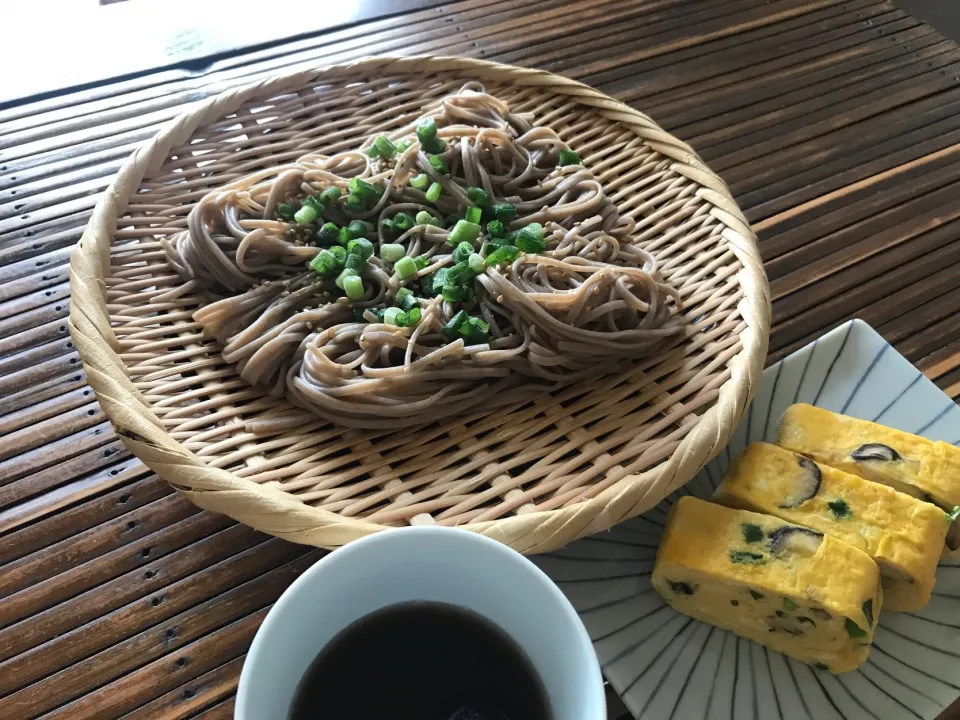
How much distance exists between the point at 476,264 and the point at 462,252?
0.04m

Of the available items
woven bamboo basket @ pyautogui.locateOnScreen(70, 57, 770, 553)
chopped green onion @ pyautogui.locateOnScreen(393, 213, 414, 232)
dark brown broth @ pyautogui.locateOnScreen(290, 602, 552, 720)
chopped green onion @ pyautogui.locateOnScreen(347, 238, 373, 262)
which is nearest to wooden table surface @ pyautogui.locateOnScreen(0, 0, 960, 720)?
woven bamboo basket @ pyautogui.locateOnScreen(70, 57, 770, 553)

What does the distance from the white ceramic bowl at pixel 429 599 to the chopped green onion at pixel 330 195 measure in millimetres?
909

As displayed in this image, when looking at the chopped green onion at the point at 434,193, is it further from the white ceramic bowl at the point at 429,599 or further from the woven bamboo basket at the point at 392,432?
the white ceramic bowl at the point at 429,599

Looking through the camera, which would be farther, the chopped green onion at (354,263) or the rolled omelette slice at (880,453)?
the chopped green onion at (354,263)

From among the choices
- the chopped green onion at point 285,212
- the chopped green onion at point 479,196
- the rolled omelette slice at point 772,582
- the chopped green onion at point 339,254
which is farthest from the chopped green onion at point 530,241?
the rolled omelette slice at point 772,582

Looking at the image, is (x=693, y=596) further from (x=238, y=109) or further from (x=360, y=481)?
(x=238, y=109)

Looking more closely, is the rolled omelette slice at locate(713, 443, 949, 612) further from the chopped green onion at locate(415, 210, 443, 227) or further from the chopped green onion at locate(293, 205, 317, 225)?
the chopped green onion at locate(293, 205, 317, 225)

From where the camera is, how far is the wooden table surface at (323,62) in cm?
95

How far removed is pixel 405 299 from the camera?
1266 millimetres

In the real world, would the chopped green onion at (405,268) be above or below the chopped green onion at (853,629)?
above

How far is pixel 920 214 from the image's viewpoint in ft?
5.30

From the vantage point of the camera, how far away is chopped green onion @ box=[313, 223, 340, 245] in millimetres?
1329

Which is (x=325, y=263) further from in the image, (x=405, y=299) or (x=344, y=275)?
(x=405, y=299)

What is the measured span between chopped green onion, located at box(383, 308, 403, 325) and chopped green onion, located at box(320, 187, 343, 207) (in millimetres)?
282
